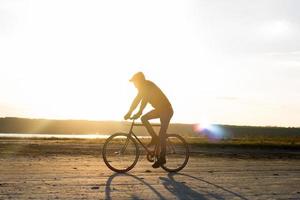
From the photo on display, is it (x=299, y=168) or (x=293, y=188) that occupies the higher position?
(x=299, y=168)

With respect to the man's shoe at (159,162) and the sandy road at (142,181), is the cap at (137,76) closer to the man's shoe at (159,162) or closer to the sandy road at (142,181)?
the man's shoe at (159,162)

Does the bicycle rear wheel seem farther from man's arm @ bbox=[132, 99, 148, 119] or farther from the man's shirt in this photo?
man's arm @ bbox=[132, 99, 148, 119]

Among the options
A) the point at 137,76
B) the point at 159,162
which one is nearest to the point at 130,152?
the point at 159,162

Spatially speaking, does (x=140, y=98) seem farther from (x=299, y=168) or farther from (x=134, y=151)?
(x=299, y=168)

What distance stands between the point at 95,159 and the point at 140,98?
514cm

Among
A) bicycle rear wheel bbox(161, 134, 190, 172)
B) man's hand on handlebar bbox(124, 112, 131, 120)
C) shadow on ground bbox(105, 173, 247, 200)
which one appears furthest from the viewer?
bicycle rear wheel bbox(161, 134, 190, 172)

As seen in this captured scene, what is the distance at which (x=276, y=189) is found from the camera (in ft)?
44.2

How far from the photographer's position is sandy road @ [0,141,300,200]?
39.8 ft

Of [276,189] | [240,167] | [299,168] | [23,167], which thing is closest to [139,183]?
[276,189]

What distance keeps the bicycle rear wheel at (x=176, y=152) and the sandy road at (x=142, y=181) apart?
0.87ft

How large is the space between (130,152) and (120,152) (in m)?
0.32

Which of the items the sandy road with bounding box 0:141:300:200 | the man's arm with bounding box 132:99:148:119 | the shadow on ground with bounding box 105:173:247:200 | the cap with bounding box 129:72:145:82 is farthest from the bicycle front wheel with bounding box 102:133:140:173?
the cap with bounding box 129:72:145:82

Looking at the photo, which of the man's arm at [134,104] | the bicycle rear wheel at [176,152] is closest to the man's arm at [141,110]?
the man's arm at [134,104]

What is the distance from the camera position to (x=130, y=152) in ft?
54.0
